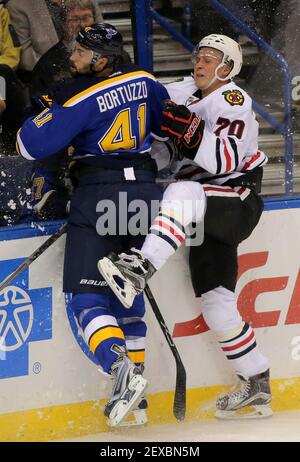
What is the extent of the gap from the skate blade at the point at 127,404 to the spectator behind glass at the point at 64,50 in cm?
131

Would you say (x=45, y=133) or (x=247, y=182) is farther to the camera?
(x=247, y=182)

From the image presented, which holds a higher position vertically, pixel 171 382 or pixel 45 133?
pixel 45 133

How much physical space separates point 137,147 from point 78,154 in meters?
0.21

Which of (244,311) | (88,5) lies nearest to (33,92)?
(88,5)

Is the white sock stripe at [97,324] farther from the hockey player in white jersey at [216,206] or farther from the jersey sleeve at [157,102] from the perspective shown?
the jersey sleeve at [157,102]

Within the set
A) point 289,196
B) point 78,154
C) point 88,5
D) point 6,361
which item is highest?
point 88,5

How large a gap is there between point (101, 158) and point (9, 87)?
2.17ft

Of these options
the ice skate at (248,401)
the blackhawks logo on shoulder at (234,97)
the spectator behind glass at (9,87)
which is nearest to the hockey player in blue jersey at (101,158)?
the blackhawks logo on shoulder at (234,97)

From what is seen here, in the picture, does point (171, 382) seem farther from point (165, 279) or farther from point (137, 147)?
point (137, 147)

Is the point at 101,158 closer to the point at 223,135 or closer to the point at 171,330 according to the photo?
the point at 223,135

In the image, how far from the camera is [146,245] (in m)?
3.99

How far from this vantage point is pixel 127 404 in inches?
151

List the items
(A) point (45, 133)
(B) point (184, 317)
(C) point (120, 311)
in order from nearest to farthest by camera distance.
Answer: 1. (A) point (45, 133)
2. (C) point (120, 311)
3. (B) point (184, 317)

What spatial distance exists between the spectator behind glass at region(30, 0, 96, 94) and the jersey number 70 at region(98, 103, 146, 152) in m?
0.61
